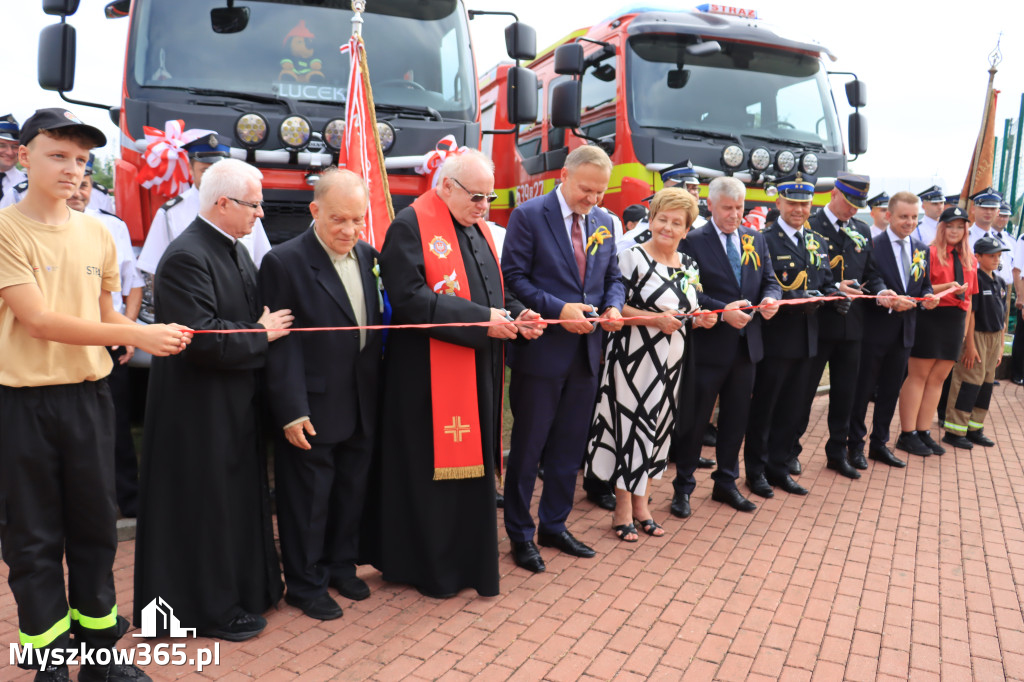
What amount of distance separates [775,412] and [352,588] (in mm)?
3348

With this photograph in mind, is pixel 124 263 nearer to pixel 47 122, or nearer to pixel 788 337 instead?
pixel 47 122

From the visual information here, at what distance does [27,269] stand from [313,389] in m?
1.21

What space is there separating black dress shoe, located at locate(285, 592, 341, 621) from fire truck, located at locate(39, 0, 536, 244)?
2601 mm

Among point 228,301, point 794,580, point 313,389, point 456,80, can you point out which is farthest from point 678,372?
point 456,80

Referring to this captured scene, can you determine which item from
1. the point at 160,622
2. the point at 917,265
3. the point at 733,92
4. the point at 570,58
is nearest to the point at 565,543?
the point at 160,622

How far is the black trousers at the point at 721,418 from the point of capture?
16.5ft

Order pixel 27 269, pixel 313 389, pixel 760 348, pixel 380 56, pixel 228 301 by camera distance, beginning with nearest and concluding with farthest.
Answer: pixel 27 269
pixel 228 301
pixel 313 389
pixel 760 348
pixel 380 56

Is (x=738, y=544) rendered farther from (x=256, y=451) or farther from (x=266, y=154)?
(x=266, y=154)

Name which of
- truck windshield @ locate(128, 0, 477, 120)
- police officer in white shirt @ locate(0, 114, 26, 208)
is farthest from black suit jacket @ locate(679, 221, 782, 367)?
police officer in white shirt @ locate(0, 114, 26, 208)

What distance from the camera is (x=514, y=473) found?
13.8 ft

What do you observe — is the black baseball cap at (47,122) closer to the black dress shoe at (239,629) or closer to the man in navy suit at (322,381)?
the man in navy suit at (322,381)

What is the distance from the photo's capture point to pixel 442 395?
370 cm

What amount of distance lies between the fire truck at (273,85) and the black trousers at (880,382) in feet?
11.7

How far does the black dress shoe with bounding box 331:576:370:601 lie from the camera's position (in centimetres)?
371
